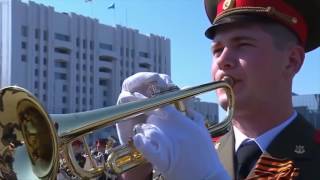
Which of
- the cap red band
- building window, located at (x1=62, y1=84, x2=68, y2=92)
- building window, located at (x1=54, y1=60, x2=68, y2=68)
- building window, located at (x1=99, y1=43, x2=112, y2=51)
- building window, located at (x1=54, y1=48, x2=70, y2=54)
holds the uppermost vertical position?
building window, located at (x1=99, y1=43, x2=112, y2=51)

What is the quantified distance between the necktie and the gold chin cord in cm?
14

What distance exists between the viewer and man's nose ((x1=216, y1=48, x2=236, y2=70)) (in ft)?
6.57

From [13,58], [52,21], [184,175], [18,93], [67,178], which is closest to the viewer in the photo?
[184,175]

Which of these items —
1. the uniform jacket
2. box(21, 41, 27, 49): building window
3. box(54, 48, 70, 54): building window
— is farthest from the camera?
box(54, 48, 70, 54): building window

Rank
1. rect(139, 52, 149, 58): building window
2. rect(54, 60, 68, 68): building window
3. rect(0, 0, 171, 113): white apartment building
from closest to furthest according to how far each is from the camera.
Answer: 1. rect(0, 0, 171, 113): white apartment building
2. rect(54, 60, 68, 68): building window
3. rect(139, 52, 149, 58): building window

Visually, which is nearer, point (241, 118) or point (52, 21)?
point (241, 118)

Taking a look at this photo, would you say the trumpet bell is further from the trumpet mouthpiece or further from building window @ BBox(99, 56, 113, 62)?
building window @ BBox(99, 56, 113, 62)

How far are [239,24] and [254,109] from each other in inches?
13.3

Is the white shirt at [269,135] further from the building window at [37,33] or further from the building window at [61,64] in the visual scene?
the building window at [61,64]

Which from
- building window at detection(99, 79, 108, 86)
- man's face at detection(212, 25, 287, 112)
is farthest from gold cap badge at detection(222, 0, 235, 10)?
building window at detection(99, 79, 108, 86)

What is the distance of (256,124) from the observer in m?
2.08

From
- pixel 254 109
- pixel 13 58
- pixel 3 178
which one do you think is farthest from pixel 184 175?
pixel 13 58

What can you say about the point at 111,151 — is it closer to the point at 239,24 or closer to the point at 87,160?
the point at 87,160

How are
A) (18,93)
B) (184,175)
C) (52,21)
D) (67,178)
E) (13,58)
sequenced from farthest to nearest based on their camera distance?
1. (52,21)
2. (13,58)
3. (67,178)
4. (18,93)
5. (184,175)
